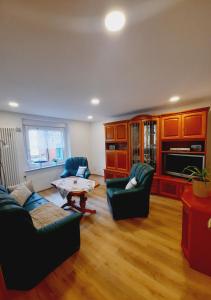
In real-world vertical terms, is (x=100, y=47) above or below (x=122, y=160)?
above

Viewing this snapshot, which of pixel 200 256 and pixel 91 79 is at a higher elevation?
pixel 91 79

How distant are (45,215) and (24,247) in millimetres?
652

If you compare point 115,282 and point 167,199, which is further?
point 167,199

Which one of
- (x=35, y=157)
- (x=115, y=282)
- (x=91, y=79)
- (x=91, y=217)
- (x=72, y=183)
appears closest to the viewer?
(x=115, y=282)

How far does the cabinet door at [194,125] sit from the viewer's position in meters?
2.87

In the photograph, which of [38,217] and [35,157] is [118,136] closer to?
[35,157]

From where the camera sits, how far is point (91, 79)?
1.97 meters

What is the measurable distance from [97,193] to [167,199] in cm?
182

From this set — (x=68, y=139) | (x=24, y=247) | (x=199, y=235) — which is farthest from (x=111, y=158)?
(x=24, y=247)

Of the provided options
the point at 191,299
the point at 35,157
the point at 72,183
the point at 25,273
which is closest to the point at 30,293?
the point at 25,273

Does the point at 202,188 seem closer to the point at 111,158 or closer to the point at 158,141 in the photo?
the point at 158,141

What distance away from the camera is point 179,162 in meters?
3.32

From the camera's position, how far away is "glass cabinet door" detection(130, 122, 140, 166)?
3.92 m

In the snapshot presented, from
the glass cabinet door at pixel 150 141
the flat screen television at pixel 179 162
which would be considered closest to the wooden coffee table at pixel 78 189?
the glass cabinet door at pixel 150 141
